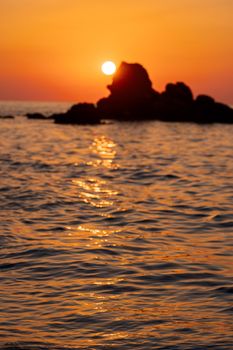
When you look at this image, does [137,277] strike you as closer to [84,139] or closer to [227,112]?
[84,139]

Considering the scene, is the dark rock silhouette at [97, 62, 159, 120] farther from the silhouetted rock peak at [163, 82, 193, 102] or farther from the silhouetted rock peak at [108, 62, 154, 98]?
the silhouetted rock peak at [163, 82, 193, 102]

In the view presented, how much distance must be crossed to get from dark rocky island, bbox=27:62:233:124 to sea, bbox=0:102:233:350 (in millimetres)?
64685

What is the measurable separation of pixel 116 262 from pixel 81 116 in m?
80.6

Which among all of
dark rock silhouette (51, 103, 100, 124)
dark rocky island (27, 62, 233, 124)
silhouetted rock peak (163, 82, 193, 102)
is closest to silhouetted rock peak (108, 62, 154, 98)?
dark rocky island (27, 62, 233, 124)

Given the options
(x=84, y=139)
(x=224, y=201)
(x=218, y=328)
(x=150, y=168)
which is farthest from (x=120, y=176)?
(x=84, y=139)

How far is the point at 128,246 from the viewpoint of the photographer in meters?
14.0

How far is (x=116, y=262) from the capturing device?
12.6 meters

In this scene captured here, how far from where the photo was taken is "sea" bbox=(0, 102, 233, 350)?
8703 mm

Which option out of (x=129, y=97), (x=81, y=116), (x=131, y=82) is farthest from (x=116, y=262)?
(x=131, y=82)

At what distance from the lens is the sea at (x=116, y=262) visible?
870 cm

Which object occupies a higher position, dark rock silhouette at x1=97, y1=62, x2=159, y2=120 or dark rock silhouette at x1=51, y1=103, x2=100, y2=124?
dark rock silhouette at x1=97, y1=62, x2=159, y2=120

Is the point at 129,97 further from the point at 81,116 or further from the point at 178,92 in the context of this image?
the point at 81,116

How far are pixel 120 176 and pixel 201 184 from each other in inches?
201

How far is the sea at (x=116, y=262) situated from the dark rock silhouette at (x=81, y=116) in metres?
62.9
